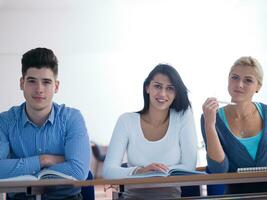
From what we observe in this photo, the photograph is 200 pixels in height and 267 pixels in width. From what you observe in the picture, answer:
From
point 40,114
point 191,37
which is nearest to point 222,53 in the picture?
point 191,37

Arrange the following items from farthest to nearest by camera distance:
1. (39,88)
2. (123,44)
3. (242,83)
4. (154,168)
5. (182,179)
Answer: (123,44) < (242,83) < (39,88) < (154,168) < (182,179)

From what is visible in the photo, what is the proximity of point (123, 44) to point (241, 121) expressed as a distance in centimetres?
401

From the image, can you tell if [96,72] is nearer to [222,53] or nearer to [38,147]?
[222,53]

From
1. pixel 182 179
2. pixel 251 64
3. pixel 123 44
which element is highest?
pixel 123 44

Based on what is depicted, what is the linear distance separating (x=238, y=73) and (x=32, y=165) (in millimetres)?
1073

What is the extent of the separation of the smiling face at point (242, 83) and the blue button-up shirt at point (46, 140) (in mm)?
764

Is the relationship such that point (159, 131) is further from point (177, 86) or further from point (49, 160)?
point (49, 160)

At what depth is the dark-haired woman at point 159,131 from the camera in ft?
6.24

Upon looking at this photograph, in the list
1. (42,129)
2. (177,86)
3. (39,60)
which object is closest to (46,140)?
(42,129)

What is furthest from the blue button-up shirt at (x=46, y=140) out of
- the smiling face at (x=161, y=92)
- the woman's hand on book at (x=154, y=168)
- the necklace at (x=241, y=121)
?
the necklace at (x=241, y=121)

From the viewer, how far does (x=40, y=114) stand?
1.93m

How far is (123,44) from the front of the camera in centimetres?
585

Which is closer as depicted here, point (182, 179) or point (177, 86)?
point (182, 179)

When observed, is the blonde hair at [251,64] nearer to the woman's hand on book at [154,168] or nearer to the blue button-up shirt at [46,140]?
the woman's hand on book at [154,168]
